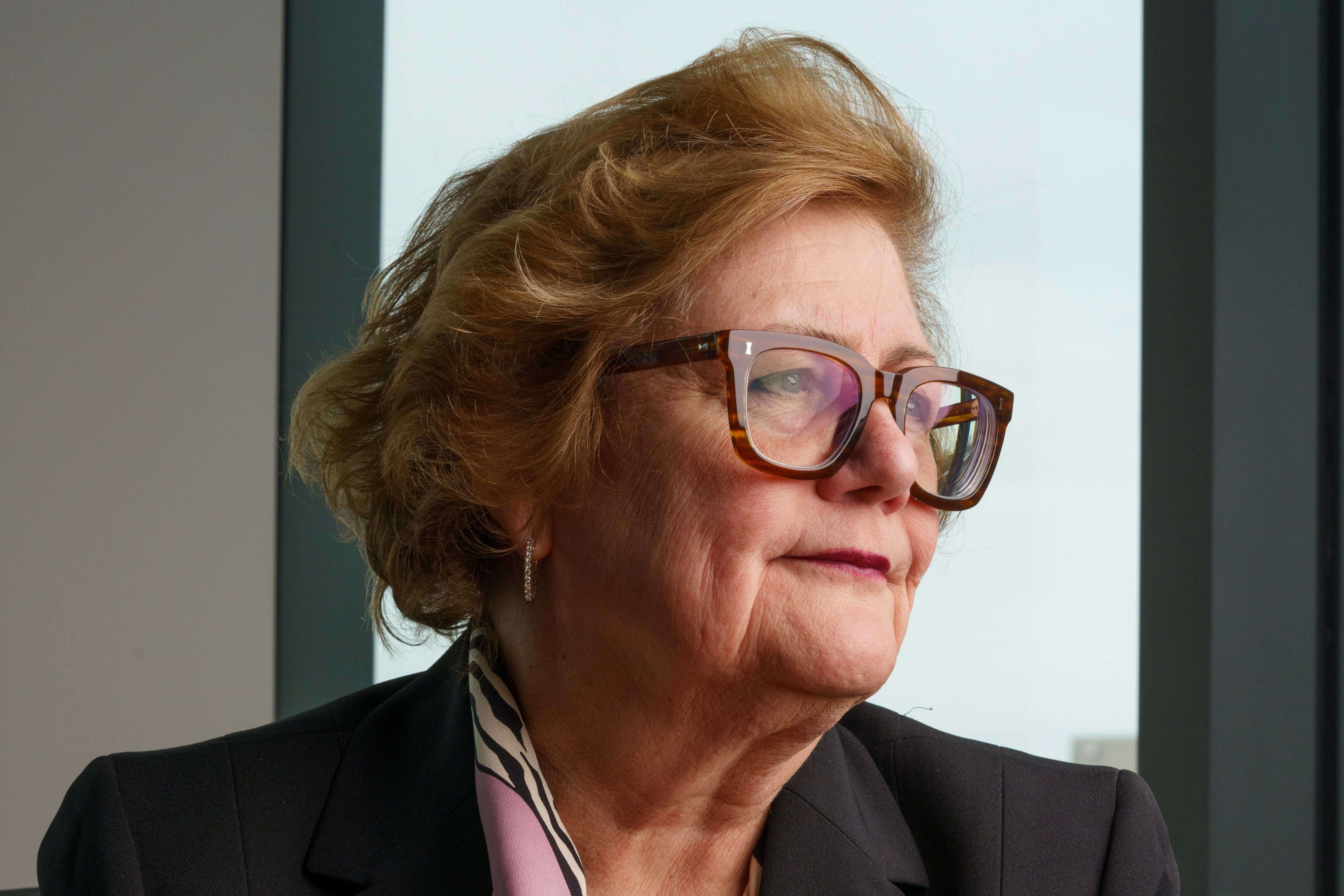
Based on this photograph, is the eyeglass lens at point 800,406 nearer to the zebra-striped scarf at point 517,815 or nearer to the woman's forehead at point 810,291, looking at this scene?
the woman's forehead at point 810,291

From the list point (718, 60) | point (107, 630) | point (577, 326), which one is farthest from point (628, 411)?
point (107, 630)

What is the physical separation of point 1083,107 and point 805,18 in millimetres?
603

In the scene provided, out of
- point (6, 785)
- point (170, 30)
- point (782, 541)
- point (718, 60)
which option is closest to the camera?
point (782, 541)

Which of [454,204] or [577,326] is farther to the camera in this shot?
[454,204]

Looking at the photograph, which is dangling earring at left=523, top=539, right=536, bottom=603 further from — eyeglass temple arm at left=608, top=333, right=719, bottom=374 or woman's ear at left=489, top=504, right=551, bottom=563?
eyeglass temple arm at left=608, top=333, right=719, bottom=374

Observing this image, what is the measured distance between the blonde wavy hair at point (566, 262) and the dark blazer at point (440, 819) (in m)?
0.23

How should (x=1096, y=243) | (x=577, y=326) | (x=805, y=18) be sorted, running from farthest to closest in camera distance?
(x=805, y=18) < (x=1096, y=243) < (x=577, y=326)

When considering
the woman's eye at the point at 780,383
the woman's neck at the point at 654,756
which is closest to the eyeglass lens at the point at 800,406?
the woman's eye at the point at 780,383

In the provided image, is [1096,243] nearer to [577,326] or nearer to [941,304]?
[941,304]

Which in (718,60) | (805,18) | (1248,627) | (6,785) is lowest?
(6,785)

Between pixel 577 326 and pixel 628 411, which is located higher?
pixel 577 326

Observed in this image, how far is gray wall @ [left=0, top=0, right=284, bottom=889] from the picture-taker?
2.66 meters

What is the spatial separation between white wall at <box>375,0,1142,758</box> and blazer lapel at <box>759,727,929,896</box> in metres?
0.42

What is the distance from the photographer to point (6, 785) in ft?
8.61
